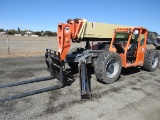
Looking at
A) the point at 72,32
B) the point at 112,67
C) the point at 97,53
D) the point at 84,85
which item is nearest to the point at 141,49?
the point at 112,67

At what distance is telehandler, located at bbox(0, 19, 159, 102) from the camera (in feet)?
19.9

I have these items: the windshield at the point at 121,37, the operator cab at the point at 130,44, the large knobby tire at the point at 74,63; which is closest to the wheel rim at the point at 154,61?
the operator cab at the point at 130,44

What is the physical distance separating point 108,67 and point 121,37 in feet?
6.37

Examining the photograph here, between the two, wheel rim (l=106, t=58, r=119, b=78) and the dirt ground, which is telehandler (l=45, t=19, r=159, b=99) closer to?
wheel rim (l=106, t=58, r=119, b=78)

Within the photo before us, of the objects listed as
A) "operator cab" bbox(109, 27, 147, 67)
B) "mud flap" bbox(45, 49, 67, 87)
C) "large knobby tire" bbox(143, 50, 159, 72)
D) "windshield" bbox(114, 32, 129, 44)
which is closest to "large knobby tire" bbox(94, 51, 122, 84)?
"operator cab" bbox(109, 27, 147, 67)

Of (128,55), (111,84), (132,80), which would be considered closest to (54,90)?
(111,84)

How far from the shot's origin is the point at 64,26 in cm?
633

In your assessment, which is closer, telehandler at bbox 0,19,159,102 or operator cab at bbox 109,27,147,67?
telehandler at bbox 0,19,159,102

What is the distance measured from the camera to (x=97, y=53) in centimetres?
732

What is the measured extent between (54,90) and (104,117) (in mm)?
2213

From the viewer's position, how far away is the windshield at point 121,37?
794cm

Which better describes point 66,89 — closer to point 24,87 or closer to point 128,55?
point 24,87

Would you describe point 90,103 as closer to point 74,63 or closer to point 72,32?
point 72,32

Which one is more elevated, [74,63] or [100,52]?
[100,52]
